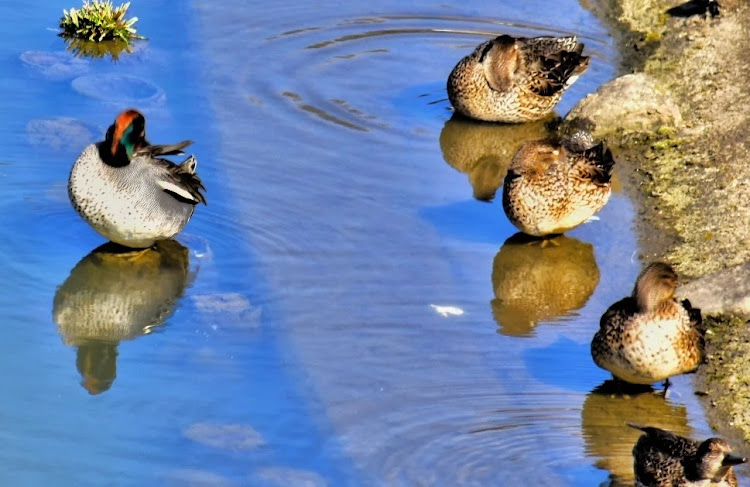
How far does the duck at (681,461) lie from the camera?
625 cm

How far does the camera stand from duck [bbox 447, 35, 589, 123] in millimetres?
11594

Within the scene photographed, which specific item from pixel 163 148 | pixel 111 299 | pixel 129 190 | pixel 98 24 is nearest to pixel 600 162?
pixel 163 148

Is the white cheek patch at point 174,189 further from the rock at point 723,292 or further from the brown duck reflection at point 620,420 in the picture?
the rock at point 723,292

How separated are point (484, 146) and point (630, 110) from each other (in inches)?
49.8

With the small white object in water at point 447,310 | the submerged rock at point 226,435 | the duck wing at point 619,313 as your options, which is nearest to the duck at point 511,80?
the small white object in water at point 447,310

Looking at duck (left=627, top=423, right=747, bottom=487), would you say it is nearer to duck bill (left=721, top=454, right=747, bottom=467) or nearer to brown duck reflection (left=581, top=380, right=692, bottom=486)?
duck bill (left=721, top=454, right=747, bottom=467)

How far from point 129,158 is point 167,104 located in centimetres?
224

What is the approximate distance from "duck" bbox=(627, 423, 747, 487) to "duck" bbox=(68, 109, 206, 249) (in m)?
3.72

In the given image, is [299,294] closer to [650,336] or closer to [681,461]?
[650,336]

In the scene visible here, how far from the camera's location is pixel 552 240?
966cm

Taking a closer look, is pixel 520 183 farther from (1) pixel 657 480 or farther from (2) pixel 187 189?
(1) pixel 657 480

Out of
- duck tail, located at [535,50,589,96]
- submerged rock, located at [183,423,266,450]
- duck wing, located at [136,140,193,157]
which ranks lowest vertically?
submerged rock, located at [183,423,266,450]

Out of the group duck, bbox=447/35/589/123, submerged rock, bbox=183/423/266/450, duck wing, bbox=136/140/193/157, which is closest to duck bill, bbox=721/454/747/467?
submerged rock, bbox=183/423/266/450

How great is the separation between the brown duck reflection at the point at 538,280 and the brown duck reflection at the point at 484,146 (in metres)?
0.86
